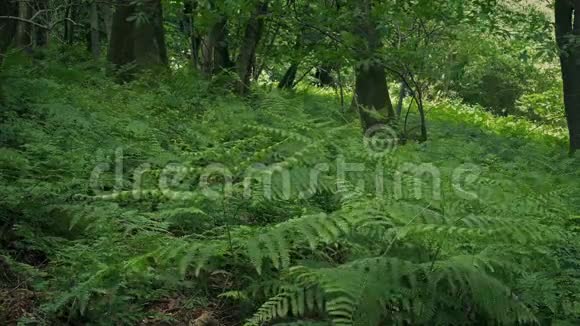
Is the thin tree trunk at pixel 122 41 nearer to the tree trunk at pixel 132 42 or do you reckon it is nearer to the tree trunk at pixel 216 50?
the tree trunk at pixel 132 42

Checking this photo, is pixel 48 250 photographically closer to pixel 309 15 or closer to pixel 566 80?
pixel 309 15

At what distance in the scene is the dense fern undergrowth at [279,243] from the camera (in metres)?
2.60

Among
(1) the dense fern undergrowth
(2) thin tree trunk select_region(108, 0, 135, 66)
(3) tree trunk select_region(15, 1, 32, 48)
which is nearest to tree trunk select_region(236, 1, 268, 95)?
(2) thin tree trunk select_region(108, 0, 135, 66)

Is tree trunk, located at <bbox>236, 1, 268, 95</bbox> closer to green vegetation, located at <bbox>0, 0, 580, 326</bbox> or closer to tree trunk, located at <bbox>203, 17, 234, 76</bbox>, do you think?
tree trunk, located at <bbox>203, 17, 234, 76</bbox>

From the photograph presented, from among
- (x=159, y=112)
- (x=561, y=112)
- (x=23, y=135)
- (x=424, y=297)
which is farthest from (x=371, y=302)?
(x=561, y=112)

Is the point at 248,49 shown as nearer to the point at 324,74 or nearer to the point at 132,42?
the point at 132,42

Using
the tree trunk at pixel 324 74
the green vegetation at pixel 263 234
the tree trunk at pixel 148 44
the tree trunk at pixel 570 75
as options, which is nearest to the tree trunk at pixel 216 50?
the tree trunk at pixel 148 44

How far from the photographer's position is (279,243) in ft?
8.62

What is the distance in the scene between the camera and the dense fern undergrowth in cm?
260

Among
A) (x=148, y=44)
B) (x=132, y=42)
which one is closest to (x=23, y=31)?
(x=132, y=42)

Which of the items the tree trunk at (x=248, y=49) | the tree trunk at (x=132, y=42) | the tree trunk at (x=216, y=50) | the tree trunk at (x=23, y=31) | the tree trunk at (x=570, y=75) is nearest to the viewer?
the tree trunk at (x=570, y=75)

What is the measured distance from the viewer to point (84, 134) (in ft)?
16.9

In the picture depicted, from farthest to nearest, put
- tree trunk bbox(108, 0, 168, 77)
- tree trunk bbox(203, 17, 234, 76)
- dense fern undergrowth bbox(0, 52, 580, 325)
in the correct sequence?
tree trunk bbox(203, 17, 234, 76) → tree trunk bbox(108, 0, 168, 77) → dense fern undergrowth bbox(0, 52, 580, 325)

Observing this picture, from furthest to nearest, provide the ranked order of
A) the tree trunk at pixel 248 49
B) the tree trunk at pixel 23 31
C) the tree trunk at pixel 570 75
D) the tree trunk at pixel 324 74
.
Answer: the tree trunk at pixel 324 74, the tree trunk at pixel 23 31, the tree trunk at pixel 248 49, the tree trunk at pixel 570 75
